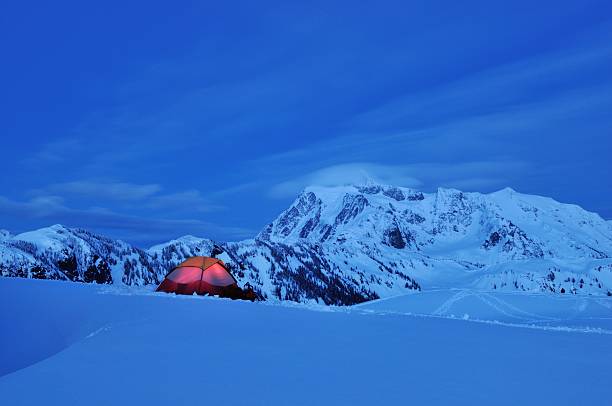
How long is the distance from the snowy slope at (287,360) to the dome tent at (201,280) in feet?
35.6

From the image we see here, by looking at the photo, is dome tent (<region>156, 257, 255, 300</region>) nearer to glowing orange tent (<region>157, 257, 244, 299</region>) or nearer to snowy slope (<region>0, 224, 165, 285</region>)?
glowing orange tent (<region>157, 257, 244, 299</region>)

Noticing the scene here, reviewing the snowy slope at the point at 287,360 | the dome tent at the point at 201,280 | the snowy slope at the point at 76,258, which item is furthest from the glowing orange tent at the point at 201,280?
the snowy slope at the point at 76,258

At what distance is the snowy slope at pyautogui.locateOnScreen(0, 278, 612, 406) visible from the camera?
16.2 ft

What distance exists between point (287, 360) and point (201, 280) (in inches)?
656

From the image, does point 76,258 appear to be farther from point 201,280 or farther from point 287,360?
point 287,360

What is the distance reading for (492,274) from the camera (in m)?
117

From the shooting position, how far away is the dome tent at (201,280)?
22.2 metres

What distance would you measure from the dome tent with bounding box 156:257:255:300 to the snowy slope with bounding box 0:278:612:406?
1085 cm

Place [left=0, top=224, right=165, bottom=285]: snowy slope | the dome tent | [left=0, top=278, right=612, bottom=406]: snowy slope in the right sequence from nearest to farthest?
[left=0, top=278, right=612, bottom=406]: snowy slope < the dome tent < [left=0, top=224, right=165, bottom=285]: snowy slope

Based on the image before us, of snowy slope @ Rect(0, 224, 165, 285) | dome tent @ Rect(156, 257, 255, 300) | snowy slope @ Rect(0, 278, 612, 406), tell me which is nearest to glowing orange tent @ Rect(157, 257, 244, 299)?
dome tent @ Rect(156, 257, 255, 300)

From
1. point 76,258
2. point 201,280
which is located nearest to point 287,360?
point 201,280

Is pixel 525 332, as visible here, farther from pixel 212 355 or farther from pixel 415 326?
pixel 212 355

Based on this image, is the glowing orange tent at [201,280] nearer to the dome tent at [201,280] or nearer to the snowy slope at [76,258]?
the dome tent at [201,280]

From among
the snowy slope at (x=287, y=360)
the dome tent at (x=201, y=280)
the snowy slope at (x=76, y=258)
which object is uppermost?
the snowy slope at (x=76, y=258)
